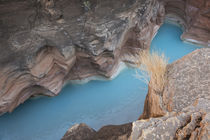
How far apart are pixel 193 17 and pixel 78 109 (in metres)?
2.95

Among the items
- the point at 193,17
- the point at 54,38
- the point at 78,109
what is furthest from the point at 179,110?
the point at 193,17

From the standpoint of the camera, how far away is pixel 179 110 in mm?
1388

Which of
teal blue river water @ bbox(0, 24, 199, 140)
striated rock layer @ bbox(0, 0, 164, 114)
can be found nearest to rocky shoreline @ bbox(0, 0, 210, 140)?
striated rock layer @ bbox(0, 0, 164, 114)

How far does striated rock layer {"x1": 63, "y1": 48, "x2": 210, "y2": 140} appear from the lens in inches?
38.6

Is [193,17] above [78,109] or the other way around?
above

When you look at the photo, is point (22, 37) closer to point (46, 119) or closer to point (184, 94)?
point (46, 119)

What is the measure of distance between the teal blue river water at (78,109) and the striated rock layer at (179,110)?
101 cm

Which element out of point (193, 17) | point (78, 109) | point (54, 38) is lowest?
point (78, 109)

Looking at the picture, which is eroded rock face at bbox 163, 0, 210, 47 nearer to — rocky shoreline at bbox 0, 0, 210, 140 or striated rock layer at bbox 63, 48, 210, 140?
rocky shoreline at bbox 0, 0, 210, 140

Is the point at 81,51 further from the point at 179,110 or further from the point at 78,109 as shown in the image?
the point at 179,110

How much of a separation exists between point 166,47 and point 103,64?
1523 millimetres

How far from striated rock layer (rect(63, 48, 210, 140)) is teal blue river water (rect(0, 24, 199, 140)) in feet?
3.32

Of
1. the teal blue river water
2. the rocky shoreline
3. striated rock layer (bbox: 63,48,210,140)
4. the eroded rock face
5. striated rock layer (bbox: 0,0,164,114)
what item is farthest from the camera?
the eroded rock face

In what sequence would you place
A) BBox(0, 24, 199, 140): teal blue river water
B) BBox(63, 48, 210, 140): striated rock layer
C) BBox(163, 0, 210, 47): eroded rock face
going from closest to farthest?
BBox(63, 48, 210, 140): striated rock layer → BBox(0, 24, 199, 140): teal blue river water → BBox(163, 0, 210, 47): eroded rock face
